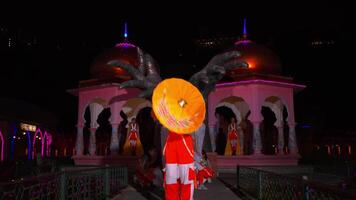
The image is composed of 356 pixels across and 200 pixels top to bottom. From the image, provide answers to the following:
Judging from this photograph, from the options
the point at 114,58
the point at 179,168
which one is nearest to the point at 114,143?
the point at 114,58

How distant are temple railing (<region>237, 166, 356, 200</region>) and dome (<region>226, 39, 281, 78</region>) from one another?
7804 mm

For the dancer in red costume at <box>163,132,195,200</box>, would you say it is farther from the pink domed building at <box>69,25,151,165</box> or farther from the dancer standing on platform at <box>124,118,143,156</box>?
the dancer standing on platform at <box>124,118,143,156</box>

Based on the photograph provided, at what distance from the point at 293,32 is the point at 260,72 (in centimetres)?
1441

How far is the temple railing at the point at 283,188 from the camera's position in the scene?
5.06 meters

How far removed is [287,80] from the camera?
18.6 meters

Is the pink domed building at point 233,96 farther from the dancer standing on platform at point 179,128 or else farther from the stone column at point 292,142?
the dancer standing on platform at point 179,128

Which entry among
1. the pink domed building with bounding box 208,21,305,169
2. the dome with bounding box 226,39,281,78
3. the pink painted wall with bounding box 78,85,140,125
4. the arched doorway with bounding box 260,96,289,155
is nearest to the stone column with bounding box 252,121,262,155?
the pink domed building with bounding box 208,21,305,169

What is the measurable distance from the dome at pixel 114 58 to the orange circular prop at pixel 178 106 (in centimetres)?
1195

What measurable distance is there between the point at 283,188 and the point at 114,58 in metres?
13.6

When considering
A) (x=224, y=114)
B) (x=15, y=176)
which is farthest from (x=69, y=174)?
(x=224, y=114)

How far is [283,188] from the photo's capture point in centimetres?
759

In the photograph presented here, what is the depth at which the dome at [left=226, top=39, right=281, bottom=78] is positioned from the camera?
61.1 ft

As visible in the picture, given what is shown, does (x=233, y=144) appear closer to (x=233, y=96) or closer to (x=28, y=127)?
(x=233, y=96)

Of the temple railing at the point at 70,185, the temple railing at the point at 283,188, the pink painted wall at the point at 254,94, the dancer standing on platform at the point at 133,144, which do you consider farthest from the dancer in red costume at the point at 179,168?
the dancer standing on platform at the point at 133,144
